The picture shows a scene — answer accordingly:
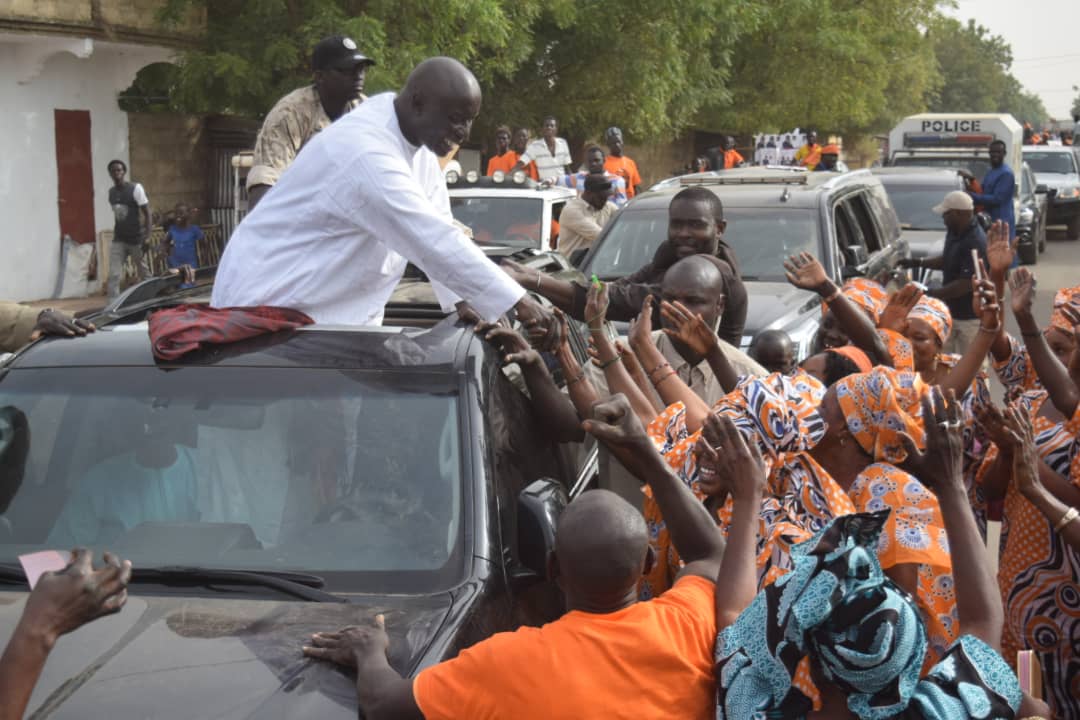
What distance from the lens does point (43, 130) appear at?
17.1 meters

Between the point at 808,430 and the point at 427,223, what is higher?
the point at 427,223

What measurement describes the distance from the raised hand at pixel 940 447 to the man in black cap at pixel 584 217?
27.2 feet

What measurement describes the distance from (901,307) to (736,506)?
3190 millimetres

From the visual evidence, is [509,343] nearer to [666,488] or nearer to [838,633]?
[666,488]

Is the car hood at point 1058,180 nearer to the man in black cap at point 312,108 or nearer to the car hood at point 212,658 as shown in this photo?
the man in black cap at point 312,108

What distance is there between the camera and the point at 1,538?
11.9ft

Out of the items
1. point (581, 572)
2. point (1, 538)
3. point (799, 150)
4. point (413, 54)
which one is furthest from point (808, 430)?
point (799, 150)

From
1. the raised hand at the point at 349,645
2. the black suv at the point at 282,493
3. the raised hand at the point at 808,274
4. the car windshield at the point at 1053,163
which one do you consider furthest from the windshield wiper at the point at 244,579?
the car windshield at the point at 1053,163

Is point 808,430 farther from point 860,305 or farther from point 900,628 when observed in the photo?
point 860,305

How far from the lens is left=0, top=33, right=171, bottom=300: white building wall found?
1641 cm

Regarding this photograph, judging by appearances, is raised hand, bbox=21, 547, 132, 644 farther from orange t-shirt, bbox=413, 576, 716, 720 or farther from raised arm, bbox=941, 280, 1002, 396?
raised arm, bbox=941, 280, 1002, 396

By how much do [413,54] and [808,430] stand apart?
11.4 m

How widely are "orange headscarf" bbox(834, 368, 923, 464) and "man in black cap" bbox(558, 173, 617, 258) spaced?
751 cm

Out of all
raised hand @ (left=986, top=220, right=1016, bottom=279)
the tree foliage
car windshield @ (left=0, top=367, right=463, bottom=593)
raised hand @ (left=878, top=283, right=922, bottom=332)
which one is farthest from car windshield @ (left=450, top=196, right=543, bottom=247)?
car windshield @ (left=0, top=367, right=463, bottom=593)
